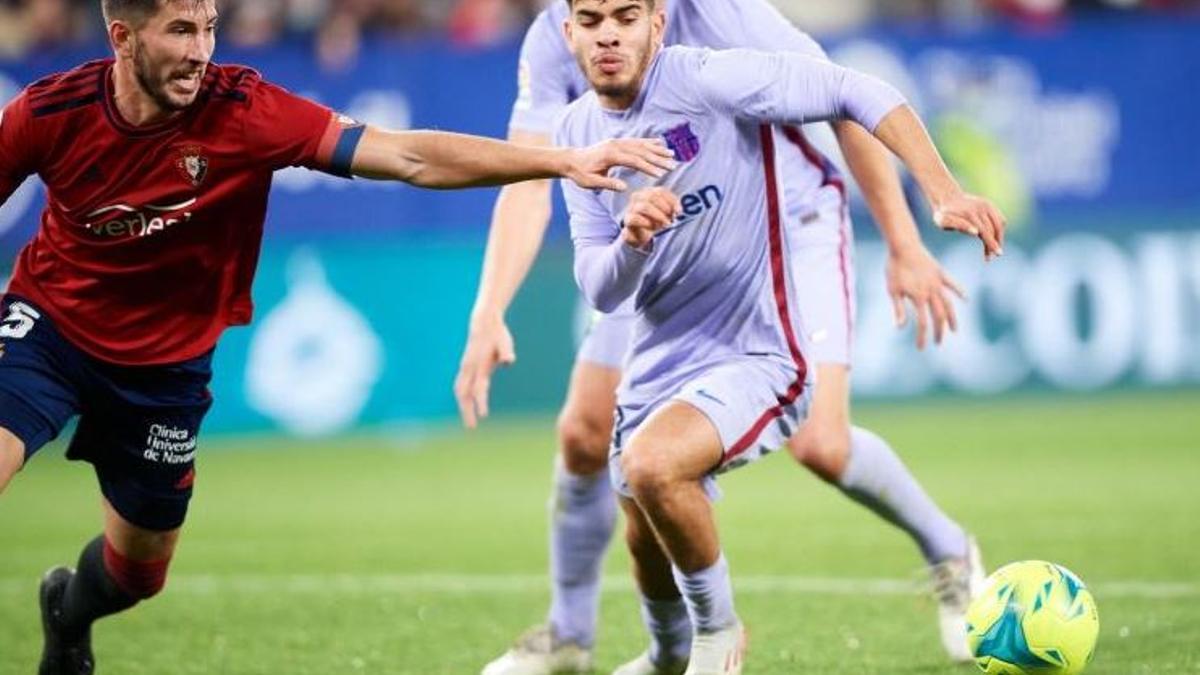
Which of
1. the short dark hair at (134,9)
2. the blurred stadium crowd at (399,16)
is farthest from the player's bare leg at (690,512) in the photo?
the blurred stadium crowd at (399,16)

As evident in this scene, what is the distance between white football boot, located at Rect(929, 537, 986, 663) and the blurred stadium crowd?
9452mm

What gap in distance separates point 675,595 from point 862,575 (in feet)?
8.05

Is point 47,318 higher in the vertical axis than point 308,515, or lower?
higher

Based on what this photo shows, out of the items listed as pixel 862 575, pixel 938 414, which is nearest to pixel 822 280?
pixel 862 575

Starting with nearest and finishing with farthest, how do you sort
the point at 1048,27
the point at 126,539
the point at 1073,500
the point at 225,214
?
the point at 225,214, the point at 126,539, the point at 1073,500, the point at 1048,27

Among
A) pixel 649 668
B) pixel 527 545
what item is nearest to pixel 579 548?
pixel 649 668

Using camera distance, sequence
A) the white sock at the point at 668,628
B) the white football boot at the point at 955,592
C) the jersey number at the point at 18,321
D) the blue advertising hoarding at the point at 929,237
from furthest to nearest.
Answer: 1. the blue advertising hoarding at the point at 929,237
2. the white football boot at the point at 955,592
3. the white sock at the point at 668,628
4. the jersey number at the point at 18,321

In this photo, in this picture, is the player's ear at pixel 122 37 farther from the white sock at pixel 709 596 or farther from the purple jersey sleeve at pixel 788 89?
the white sock at pixel 709 596

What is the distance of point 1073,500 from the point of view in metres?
11.2

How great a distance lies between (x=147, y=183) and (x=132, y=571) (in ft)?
4.28

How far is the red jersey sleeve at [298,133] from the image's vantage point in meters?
5.88

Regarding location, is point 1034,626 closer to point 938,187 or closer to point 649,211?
point 938,187

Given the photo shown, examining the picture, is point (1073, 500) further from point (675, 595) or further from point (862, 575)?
point (675, 595)

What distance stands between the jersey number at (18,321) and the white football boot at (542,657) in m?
1.83
